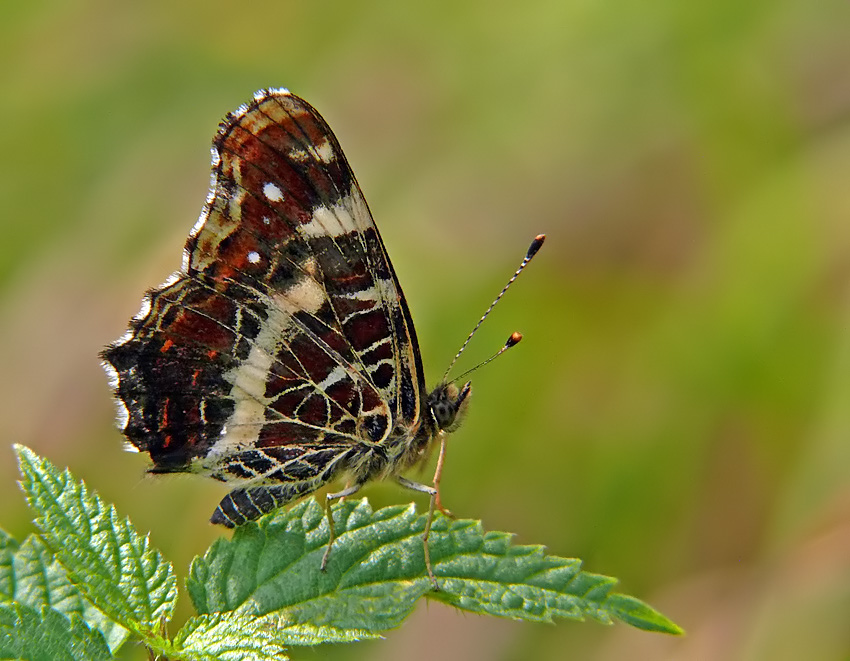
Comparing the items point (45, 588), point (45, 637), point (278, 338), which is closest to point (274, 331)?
point (278, 338)

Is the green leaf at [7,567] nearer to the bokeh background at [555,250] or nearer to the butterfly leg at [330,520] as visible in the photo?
the butterfly leg at [330,520]

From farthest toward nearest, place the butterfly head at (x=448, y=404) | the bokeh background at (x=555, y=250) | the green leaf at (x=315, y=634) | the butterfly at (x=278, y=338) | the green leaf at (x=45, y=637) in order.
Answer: the bokeh background at (x=555, y=250), the butterfly head at (x=448, y=404), the butterfly at (x=278, y=338), the green leaf at (x=315, y=634), the green leaf at (x=45, y=637)

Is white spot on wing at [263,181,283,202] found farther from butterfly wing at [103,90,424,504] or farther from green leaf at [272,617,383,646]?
green leaf at [272,617,383,646]

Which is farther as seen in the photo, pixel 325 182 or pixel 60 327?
pixel 60 327

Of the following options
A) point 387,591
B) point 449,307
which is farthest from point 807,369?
point 387,591

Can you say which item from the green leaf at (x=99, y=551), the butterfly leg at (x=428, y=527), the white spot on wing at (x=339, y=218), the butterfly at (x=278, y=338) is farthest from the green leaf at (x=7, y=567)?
the white spot on wing at (x=339, y=218)

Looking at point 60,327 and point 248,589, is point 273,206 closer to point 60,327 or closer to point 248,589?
point 248,589
